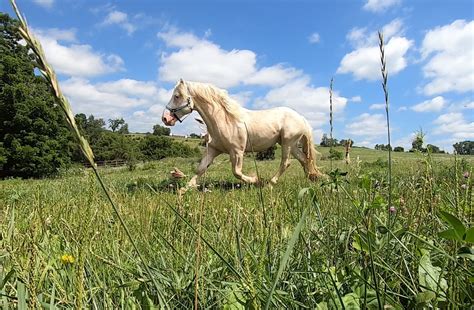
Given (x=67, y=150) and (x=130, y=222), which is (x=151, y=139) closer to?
(x=67, y=150)

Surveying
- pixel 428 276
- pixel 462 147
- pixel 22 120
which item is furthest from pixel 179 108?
pixel 22 120

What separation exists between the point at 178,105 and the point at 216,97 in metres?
0.83

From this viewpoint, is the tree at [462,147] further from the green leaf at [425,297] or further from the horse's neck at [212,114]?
the horse's neck at [212,114]

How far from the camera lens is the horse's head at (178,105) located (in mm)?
7980

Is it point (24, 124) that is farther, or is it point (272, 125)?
point (24, 124)

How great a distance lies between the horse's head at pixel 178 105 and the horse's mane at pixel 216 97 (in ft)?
0.72

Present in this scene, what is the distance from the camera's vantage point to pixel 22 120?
44.6 meters

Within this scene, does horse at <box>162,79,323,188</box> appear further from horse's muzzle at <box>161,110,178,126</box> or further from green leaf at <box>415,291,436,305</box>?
green leaf at <box>415,291,436,305</box>

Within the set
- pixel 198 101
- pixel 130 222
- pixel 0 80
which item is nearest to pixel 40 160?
pixel 0 80

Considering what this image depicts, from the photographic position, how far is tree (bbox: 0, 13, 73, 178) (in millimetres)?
43594

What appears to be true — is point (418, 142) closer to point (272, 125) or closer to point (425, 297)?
point (425, 297)

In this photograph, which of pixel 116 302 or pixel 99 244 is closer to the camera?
pixel 116 302

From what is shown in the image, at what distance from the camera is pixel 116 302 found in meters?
1.42

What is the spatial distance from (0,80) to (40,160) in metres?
10.5
